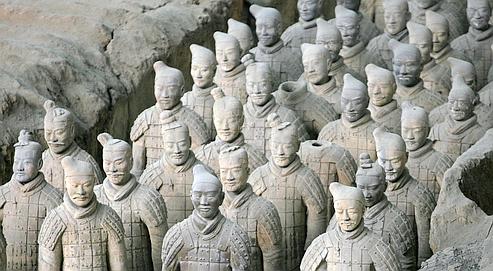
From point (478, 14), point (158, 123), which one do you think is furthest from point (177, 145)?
point (478, 14)

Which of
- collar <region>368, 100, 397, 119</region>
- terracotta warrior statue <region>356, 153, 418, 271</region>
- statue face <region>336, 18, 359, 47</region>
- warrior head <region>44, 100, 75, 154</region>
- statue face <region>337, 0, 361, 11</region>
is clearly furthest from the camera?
statue face <region>337, 0, 361, 11</region>

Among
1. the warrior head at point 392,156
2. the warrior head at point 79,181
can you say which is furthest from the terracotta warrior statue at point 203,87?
the warrior head at point 79,181

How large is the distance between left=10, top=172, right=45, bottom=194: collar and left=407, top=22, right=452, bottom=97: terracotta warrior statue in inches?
160

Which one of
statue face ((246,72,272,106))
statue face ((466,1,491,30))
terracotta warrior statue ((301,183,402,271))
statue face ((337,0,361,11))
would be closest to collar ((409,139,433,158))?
statue face ((246,72,272,106))

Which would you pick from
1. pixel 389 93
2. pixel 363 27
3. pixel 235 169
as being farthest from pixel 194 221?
pixel 363 27

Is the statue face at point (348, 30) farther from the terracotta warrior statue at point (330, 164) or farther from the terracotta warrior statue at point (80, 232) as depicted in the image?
the terracotta warrior statue at point (80, 232)

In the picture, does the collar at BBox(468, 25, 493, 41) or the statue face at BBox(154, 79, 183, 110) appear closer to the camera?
the statue face at BBox(154, 79, 183, 110)

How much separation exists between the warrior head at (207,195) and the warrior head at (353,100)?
6.72 feet

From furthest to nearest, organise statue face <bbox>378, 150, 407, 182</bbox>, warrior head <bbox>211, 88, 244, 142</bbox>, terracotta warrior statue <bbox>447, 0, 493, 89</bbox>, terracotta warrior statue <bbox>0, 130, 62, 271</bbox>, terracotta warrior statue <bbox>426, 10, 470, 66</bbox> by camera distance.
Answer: terracotta warrior statue <bbox>447, 0, 493, 89</bbox> → terracotta warrior statue <bbox>426, 10, 470, 66</bbox> → warrior head <bbox>211, 88, 244, 142</bbox> → statue face <bbox>378, 150, 407, 182</bbox> → terracotta warrior statue <bbox>0, 130, 62, 271</bbox>

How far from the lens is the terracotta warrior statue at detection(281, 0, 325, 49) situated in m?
15.4

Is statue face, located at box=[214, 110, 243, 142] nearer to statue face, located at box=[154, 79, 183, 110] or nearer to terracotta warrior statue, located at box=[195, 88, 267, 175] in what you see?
terracotta warrior statue, located at box=[195, 88, 267, 175]

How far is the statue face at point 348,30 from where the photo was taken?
14.8m

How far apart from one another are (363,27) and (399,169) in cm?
438

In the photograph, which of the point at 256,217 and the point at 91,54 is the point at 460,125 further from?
the point at 91,54
